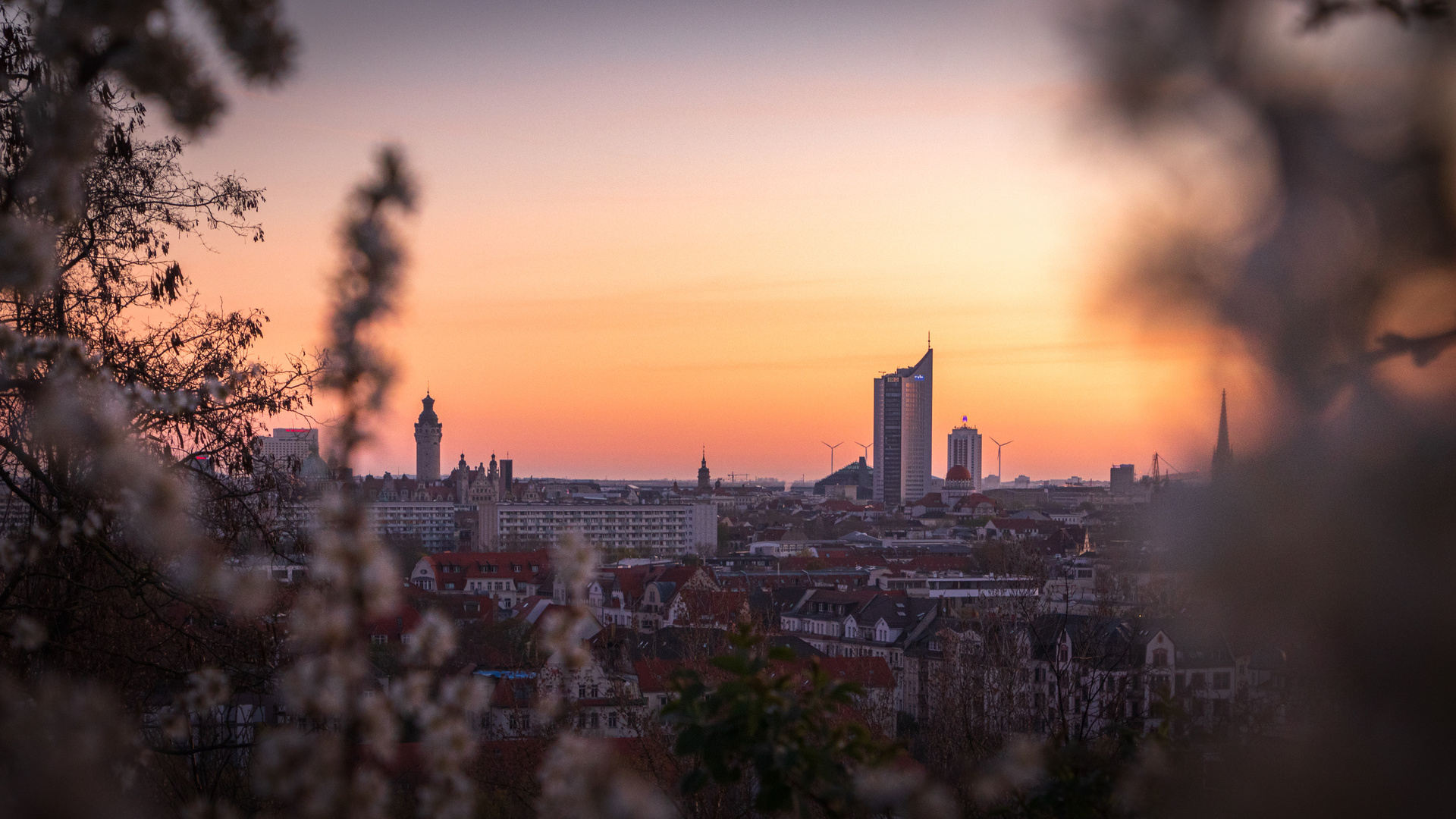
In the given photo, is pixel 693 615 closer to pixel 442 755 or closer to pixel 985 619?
pixel 985 619

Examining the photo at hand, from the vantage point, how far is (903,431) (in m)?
152

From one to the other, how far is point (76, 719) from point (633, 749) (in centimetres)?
803

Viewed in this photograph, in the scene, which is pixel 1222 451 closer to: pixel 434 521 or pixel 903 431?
pixel 434 521

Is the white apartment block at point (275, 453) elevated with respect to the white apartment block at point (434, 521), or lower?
elevated

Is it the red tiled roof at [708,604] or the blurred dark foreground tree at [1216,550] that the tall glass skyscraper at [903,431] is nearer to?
the red tiled roof at [708,604]

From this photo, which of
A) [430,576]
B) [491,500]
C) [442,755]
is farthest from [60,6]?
[491,500]

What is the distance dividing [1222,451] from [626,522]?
9134cm

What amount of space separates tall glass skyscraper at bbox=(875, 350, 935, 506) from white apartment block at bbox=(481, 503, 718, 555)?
6006 centimetres

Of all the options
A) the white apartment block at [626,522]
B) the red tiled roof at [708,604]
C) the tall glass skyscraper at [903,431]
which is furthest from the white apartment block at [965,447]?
the red tiled roof at [708,604]

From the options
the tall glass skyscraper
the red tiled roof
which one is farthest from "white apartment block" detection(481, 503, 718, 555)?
the red tiled roof

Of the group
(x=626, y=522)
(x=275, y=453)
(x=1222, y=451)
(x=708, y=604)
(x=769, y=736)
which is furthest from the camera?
(x=626, y=522)

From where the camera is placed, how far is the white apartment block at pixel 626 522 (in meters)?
85.1

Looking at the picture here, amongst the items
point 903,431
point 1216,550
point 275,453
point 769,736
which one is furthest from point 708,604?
point 903,431

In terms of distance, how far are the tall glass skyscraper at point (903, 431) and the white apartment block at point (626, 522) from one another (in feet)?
197
